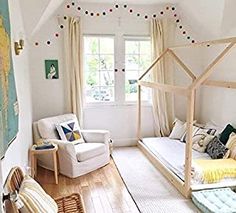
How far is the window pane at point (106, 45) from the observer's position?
4848 millimetres

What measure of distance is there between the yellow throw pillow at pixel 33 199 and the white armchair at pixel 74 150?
1.63m

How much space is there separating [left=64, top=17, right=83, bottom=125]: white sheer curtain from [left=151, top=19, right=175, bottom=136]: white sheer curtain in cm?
132

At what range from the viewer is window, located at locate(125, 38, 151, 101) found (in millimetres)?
4969

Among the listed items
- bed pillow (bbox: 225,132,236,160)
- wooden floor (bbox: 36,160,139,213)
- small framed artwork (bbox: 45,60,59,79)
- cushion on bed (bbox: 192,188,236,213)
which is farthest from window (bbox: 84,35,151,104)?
cushion on bed (bbox: 192,188,236,213)

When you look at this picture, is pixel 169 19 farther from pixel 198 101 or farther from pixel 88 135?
pixel 88 135

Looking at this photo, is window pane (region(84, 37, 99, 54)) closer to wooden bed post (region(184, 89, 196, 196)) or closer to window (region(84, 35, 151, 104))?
window (region(84, 35, 151, 104))

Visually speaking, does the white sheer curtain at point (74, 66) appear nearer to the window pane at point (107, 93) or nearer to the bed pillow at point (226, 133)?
the window pane at point (107, 93)

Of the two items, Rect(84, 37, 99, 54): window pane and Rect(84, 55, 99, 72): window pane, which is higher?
Rect(84, 37, 99, 54): window pane

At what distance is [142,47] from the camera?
16.5ft

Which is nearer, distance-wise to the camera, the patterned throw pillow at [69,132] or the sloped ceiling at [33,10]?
the sloped ceiling at [33,10]

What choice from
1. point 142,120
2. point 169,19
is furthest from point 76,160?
point 169,19

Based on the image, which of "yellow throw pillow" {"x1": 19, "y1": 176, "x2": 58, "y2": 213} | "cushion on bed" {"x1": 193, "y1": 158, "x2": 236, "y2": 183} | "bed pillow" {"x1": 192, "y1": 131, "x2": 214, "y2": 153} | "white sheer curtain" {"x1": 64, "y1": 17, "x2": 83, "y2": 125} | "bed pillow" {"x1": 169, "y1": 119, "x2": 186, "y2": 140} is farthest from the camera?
"bed pillow" {"x1": 169, "y1": 119, "x2": 186, "y2": 140}

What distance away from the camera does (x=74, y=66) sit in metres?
4.61

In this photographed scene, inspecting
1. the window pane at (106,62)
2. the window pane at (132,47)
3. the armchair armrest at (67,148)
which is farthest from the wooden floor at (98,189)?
the window pane at (132,47)
